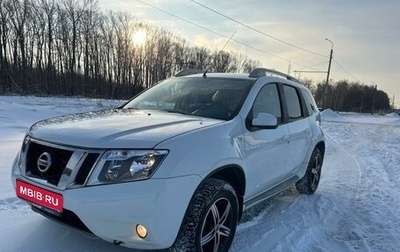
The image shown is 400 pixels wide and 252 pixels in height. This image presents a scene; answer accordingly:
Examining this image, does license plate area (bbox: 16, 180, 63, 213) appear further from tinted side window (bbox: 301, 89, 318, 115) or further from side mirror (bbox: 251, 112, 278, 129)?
tinted side window (bbox: 301, 89, 318, 115)

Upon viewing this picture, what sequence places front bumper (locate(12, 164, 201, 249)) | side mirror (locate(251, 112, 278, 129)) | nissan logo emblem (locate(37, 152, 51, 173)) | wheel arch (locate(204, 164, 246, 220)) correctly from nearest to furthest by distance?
front bumper (locate(12, 164, 201, 249)) → nissan logo emblem (locate(37, 152, 51, 173)) → wheel arch (locate(204, 164, 246, 220)) → side mirror (locate(251, 112, 278, 129))

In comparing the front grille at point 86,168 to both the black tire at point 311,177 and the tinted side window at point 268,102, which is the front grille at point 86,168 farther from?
the black tire at point 311,177

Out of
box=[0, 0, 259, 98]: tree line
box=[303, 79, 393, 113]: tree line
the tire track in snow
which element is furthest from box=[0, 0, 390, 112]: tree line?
box=[303, 79, 393, 113]: tree line

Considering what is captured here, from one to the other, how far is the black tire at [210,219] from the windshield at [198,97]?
0.81 metres

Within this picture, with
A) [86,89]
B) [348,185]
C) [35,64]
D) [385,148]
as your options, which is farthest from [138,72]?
[348,185]

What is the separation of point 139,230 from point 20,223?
5.79ft

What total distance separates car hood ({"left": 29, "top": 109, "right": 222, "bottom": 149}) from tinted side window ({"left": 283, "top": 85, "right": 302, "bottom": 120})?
175 centimetres

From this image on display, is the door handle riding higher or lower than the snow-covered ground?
higher

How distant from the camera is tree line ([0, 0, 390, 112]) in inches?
1927

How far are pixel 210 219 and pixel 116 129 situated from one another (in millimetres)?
1100

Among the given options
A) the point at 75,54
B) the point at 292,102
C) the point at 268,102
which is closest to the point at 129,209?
the point at 268,102

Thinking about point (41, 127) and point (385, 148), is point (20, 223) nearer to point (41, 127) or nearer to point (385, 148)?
point (41, 127)

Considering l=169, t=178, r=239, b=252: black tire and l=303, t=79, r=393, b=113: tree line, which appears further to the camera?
l=303, t=79, r=393, b=113: tree line

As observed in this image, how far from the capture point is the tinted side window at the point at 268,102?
4.11 meters
